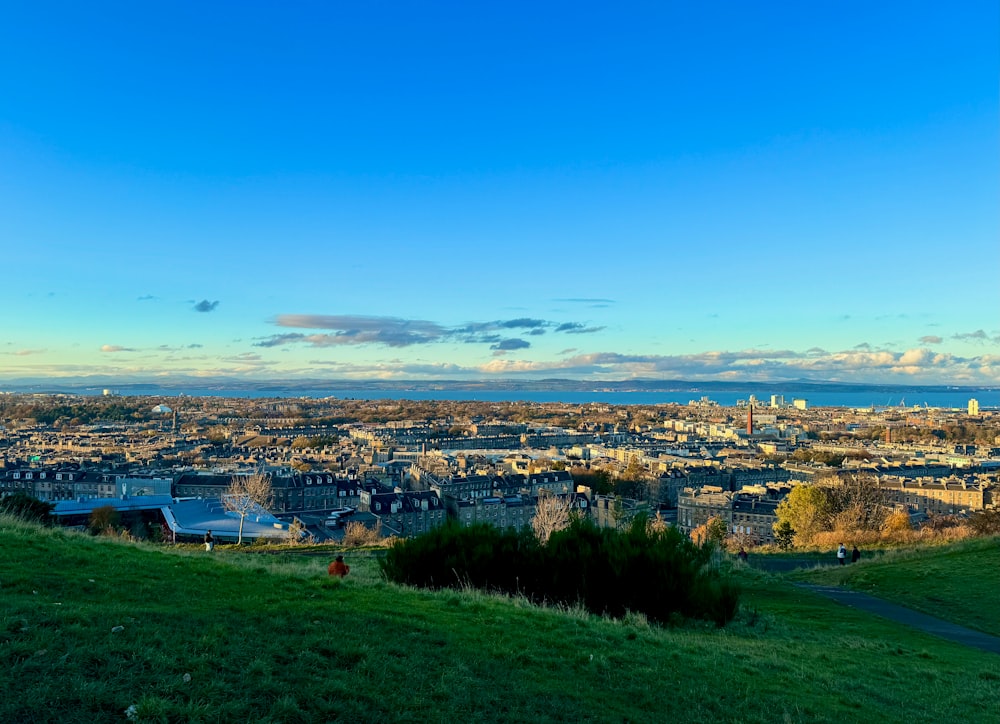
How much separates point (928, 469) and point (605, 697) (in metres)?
96.2

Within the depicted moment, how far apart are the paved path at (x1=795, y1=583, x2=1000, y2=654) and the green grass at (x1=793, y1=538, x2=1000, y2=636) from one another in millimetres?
371

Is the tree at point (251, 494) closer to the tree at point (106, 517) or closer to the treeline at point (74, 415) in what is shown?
the tree at point (106, 517)

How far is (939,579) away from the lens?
1961 cm

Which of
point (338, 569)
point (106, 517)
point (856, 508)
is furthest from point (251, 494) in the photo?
point (338, 569)

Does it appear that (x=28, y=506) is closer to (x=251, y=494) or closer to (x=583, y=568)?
(x=583, y=568)

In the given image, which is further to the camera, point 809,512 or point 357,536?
point 809,512

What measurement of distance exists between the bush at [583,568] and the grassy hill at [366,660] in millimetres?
1072

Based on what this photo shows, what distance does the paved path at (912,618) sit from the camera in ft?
47.0

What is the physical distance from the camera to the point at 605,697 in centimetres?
680

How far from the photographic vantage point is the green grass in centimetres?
1673

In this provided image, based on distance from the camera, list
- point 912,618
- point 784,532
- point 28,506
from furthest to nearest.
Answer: point 784,532 < point 28,506 < point 912,618

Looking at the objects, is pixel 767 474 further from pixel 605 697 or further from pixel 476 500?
pixel 605 697

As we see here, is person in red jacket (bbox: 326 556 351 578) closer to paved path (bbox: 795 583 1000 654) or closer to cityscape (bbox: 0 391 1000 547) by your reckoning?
cityscape (bbox: 0 391 1000 547)

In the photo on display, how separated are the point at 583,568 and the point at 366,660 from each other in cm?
733
